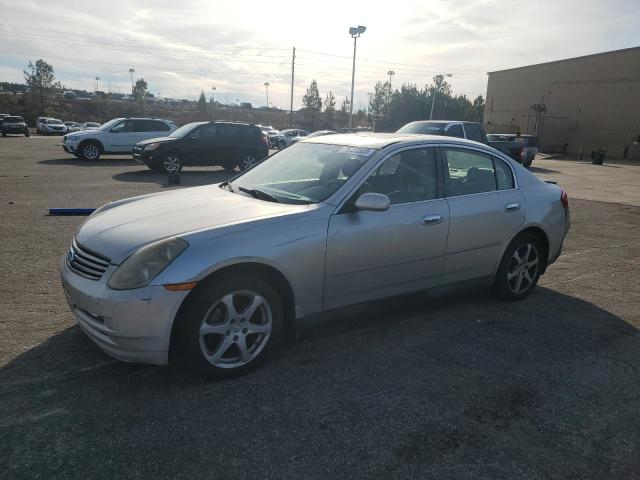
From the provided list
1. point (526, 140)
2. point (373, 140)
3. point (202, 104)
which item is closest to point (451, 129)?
point (373, 140)

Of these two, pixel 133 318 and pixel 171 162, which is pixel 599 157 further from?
pixel 133 318

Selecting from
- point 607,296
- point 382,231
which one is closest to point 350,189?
point 382,231

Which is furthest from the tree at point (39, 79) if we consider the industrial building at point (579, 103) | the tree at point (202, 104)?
the industrial building at point (579, 103)

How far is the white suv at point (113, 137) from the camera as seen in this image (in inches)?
746

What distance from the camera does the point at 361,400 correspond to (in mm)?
3121

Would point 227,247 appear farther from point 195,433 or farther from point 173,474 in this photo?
point 173,474

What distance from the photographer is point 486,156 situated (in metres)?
4.78

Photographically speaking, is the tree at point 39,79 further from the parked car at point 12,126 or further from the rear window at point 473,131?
the rear window at point 473,131

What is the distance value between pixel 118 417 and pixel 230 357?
2.50 ft

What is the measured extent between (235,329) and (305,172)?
5.15 ft

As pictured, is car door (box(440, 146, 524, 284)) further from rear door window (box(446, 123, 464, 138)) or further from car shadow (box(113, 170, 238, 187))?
rear door window (box(446, 123, 464, 138))

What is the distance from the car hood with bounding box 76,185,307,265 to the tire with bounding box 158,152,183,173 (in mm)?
12272

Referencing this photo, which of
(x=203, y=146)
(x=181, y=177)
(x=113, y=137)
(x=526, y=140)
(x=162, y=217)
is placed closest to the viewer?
(x=162, y=217)

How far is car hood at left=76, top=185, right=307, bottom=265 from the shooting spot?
10.6 feet
